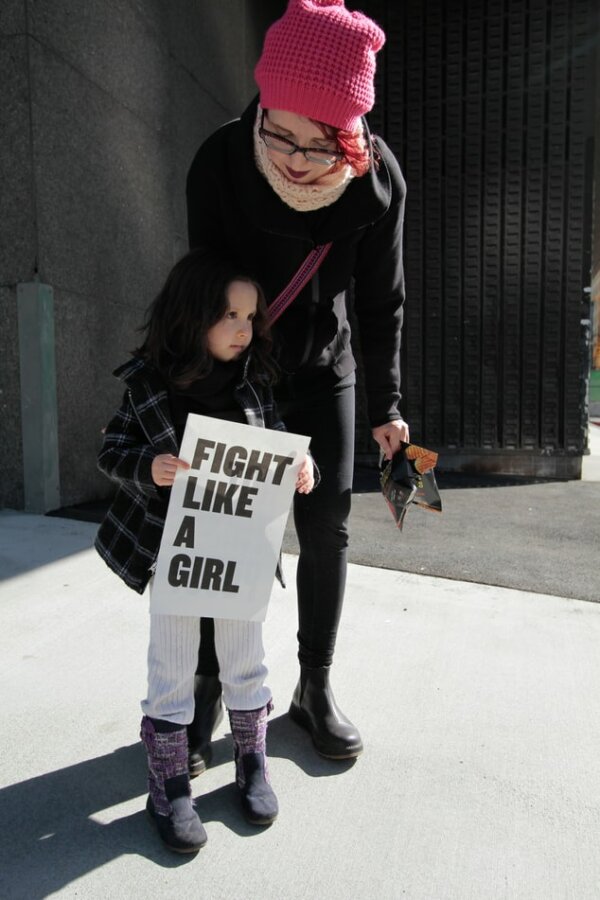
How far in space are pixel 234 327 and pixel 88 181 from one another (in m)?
3.00

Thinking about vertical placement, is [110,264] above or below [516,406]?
above

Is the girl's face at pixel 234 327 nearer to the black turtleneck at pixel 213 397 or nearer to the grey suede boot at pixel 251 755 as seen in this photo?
the black turtleneck at pixel 213 397

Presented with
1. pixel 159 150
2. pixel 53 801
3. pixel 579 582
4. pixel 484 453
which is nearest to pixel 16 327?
pixel 159 150

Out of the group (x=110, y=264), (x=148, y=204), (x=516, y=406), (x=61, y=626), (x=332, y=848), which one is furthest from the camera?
(x=516, y=406)

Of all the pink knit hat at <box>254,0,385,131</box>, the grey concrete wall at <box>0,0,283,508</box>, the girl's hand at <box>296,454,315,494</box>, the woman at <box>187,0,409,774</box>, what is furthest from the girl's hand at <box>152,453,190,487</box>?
the grey concrete wall at <box>0,0,283,508</box>

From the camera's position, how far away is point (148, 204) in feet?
15.4

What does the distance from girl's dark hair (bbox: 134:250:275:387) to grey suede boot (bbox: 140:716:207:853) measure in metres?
0.71

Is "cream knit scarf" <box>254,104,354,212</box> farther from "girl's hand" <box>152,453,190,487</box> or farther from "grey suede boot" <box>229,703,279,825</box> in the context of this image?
"grey suede boot" <box>229,703,279,825</box>

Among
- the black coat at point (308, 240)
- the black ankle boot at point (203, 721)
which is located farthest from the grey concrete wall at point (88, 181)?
the black ankle boot at point (203, 721)

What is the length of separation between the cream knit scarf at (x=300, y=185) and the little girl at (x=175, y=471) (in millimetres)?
202

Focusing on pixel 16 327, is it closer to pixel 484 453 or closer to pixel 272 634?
pixel 272 634

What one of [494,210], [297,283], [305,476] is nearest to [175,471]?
[305,476]

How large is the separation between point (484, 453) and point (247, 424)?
16.4ft

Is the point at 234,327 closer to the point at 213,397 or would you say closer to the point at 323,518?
the point at 213,397
